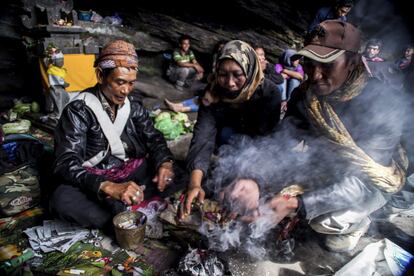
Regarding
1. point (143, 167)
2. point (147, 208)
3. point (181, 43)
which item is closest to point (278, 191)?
point (147, 208)

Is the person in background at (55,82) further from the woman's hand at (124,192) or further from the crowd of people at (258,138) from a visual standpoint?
the woman's hand at (124,192)

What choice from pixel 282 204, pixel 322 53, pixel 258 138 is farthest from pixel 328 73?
pixel 258 138

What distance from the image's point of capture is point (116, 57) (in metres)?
3.08

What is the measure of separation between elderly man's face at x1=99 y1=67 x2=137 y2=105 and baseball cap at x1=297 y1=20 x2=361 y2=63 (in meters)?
1.88

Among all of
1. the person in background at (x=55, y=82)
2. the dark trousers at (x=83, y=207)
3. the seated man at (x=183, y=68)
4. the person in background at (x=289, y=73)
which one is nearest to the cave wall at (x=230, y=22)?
the seated man at (x=183, y=68)

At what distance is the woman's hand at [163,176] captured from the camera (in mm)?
3377

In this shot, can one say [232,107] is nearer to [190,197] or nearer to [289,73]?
[190,197]

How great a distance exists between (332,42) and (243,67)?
96 centimetres

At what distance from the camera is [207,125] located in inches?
141

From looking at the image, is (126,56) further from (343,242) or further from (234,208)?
(343,242)

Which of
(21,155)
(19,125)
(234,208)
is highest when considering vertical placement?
(234,208)

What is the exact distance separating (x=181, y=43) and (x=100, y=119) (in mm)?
7156

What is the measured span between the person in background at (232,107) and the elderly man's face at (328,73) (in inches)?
31.3

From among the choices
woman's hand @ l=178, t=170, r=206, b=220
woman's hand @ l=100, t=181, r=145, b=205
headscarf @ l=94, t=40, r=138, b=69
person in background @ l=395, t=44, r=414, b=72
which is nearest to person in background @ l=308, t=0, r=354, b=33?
person in background @ l=395, t=44, r=414, b=72
